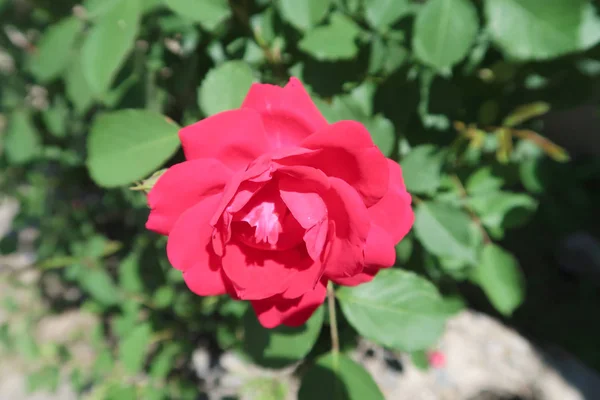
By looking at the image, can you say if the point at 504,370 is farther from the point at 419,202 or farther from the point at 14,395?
the point at 14,395

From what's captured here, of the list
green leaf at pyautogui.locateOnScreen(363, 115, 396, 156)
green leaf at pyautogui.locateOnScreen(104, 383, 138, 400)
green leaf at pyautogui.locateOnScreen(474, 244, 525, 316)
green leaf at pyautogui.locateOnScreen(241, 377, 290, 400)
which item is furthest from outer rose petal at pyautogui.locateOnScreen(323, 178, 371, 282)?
green leaf at pyautogui.locateOnScreen(241, 377, 290, 400)

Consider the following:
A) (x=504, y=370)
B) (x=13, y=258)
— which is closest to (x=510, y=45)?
(x=504, y=370)

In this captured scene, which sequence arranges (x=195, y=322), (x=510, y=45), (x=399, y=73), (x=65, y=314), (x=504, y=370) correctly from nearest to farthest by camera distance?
(x=510, y=45), (x=399, y=73), (x=195, y=322), (x=504, y=370), (x=65, y=314)

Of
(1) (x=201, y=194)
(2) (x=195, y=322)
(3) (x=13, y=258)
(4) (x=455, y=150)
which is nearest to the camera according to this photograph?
(1) (x=201, y=194)

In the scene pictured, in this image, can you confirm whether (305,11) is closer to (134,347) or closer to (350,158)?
(350,158)

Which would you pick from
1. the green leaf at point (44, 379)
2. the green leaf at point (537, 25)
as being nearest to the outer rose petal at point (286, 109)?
the green leaf at point (537, 25)

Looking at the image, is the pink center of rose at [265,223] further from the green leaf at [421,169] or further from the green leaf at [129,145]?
the green leaf at [421,169]

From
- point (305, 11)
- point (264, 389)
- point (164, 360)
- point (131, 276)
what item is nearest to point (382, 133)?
point (305, 11)

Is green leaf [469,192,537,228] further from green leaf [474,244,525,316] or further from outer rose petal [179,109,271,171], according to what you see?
outer rose petal [179,109,271,171]

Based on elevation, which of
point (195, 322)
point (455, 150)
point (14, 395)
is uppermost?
point (455, 150)
